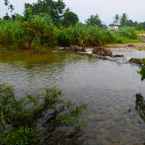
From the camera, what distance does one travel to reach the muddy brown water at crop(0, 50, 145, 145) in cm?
1739

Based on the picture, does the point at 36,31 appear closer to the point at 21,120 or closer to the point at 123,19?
the point at 21,120

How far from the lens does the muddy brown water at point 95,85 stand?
57.1 ft

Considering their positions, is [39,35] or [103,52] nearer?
[103,52]

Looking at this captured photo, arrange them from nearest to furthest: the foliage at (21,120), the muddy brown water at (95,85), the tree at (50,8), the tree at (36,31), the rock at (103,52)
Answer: the foliage at (21,120), the muddy brown water at (95,85), the rock at (103,52), the tree at (36,31), the tree at (50,8)

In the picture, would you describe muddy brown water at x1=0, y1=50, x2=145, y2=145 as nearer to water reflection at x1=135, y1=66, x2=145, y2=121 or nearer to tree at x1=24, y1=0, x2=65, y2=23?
water reflection at x1=135, y1=66, x2=145, y2=121

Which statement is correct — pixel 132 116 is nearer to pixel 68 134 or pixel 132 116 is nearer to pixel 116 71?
pixel 68 134

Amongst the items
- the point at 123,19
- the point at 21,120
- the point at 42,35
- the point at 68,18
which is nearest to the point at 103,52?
the point at 42,35

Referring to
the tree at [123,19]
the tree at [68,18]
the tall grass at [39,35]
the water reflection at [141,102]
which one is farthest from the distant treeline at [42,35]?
the tree at [123,19]

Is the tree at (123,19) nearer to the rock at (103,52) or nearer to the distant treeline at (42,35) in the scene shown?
the distant treeline at (42,35)

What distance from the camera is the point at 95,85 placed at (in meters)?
29.1

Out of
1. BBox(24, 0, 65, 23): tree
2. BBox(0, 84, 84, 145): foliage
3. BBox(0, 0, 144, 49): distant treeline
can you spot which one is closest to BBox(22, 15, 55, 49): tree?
BBox(0, 0, 144, 49): distant treeline

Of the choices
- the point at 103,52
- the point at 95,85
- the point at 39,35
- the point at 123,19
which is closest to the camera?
the point at 95,85

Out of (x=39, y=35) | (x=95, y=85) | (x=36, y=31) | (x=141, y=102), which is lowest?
(x=141, y=102)

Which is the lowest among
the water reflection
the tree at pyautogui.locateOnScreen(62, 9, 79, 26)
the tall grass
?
the water reflection
